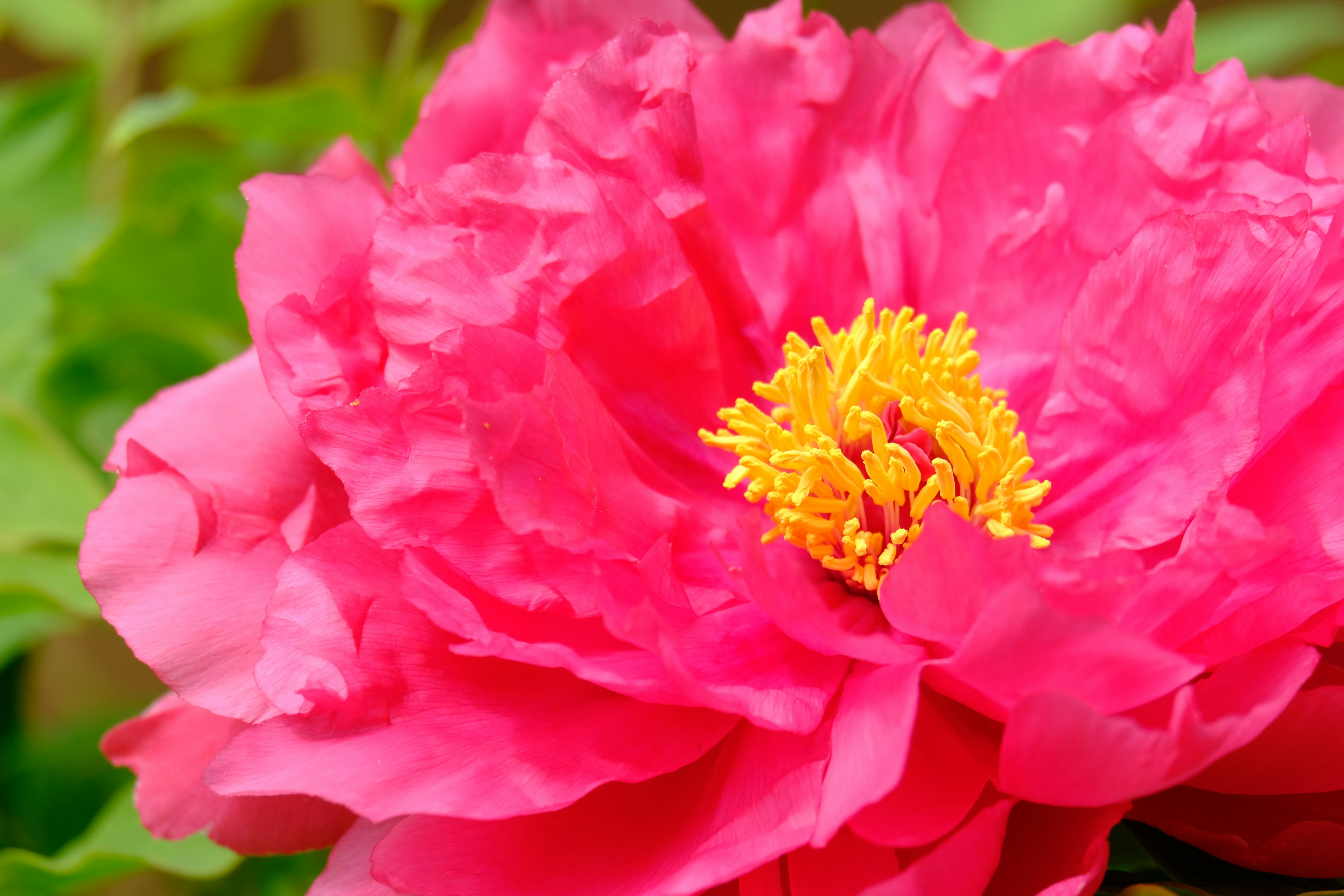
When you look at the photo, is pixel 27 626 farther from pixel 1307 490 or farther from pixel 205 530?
pixel 1307 490

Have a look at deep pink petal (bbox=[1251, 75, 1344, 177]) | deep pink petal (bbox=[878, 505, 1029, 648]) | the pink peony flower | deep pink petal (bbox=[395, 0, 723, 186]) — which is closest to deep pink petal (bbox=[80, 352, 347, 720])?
the pink peony flower

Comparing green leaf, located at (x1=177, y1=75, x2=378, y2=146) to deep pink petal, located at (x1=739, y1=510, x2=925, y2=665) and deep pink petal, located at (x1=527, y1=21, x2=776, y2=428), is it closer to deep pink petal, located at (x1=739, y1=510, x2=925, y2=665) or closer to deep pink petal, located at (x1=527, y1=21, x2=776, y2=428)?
deep pink petal, located at (x1=527, y1=21, x2=776, y2=428)

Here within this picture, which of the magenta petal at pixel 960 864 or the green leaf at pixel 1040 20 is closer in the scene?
the magenta petal at pixel 960 864

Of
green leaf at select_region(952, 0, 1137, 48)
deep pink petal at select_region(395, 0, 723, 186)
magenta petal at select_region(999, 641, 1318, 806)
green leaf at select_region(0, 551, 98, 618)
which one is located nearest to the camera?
magenta petal at select_region(999, 641, 1318, 806)

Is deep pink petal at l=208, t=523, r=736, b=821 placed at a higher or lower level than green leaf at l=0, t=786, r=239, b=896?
higher

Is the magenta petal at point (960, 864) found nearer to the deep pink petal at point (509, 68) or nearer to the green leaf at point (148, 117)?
the deep pink petal at point (509, 68)

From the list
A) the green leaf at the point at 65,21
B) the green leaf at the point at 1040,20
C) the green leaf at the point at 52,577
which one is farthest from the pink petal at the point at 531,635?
the green leaf at the point at 65,21
